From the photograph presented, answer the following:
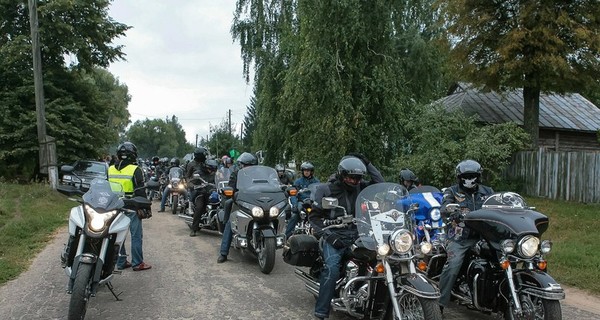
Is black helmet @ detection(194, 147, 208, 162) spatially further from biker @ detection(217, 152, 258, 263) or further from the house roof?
the house roof

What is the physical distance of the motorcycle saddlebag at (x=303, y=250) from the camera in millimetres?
6121

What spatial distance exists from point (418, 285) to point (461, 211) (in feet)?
4.90

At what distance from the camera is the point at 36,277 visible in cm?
763

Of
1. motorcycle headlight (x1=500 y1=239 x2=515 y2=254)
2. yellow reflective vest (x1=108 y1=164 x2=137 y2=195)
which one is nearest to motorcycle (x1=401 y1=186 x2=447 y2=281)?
motorcycle headlight (x1=500 y1=239 x2=515 y2=254)

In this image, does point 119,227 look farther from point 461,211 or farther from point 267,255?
point 461,211

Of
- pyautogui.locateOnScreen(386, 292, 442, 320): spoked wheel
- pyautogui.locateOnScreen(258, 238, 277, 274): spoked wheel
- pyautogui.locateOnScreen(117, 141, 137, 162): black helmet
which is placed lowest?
pyautogui.locateOnScreen(258, 238, 277, 274): spoked wheel

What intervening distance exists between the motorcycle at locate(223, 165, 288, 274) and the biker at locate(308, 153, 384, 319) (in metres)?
2.18

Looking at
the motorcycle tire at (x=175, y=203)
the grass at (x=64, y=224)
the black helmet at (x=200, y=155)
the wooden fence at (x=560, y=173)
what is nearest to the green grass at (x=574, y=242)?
the grass at (x=64, y=224)

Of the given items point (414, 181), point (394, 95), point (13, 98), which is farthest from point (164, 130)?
point (414, 181)

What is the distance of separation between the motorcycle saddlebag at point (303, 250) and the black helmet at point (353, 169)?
89 cm

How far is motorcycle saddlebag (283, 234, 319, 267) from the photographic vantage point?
6.12 metres

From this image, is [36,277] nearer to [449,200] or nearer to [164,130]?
[449,200]

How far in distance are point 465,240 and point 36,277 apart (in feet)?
20.0

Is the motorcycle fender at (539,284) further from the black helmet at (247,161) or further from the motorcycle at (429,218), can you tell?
the black helmet at (247,161)
